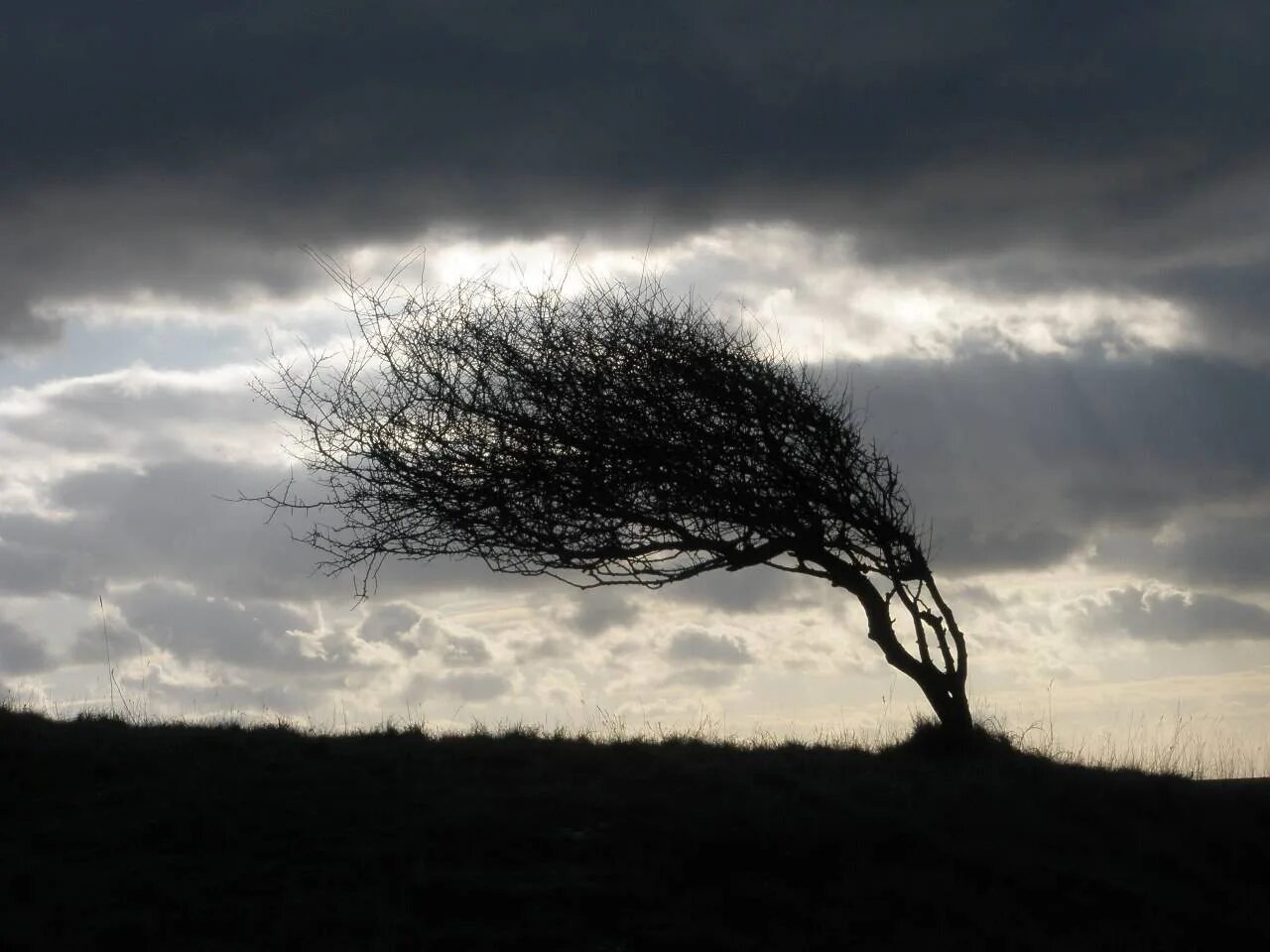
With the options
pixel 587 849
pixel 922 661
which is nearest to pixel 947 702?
pixel 922 661

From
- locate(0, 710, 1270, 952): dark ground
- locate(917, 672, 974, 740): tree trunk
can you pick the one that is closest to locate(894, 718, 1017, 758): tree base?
locate(917, 672, 974, 740): tree trunk

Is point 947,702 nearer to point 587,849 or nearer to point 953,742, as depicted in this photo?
point 953,742

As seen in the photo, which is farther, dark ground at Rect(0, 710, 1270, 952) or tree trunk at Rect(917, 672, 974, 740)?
tree trunk at Rect(917, 672, 974, 740)

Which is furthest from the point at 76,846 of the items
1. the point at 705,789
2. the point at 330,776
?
the point at 705,789

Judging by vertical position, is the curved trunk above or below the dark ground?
above

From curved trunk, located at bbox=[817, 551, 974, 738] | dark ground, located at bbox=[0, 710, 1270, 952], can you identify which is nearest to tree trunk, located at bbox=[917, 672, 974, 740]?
curved trunk, located at bbox=[817, 551, 974, 738]

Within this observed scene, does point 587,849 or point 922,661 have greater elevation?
point 922,661

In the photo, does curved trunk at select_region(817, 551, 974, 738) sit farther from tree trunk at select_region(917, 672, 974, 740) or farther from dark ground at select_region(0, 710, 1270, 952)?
dark ground at select_region(0, 710, 1270, 952)

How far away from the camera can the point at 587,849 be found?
12.7 m

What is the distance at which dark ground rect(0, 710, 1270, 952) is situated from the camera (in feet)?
36.1

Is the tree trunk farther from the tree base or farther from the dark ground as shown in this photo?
the dark ground

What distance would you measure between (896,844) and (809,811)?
106cm

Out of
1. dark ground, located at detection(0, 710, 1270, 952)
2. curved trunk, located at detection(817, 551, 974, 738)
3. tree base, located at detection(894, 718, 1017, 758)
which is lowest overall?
dark ground, located at detection(0, 710, 1270, 952)

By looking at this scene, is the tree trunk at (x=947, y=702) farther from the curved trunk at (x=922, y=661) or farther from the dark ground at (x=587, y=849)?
the dark ground at (x=587, y=849)
